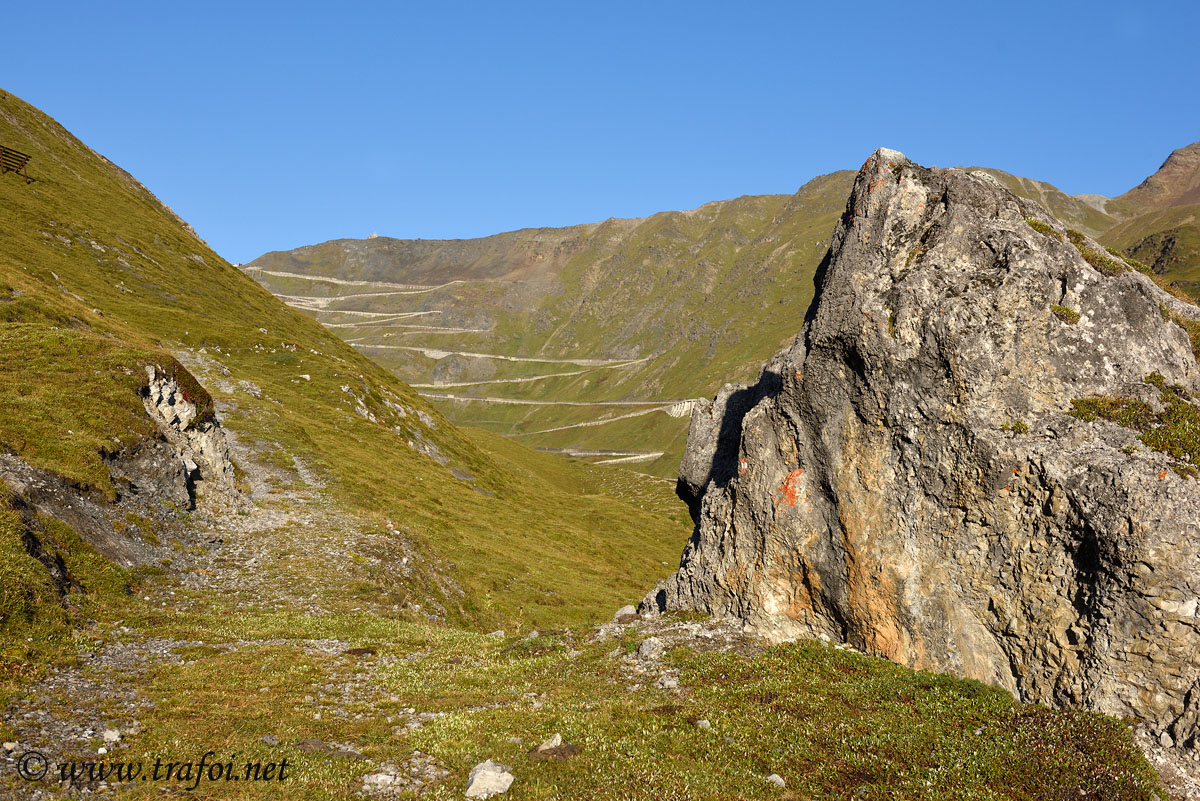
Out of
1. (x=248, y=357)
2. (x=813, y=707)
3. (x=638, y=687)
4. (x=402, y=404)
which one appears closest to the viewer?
(x=813, y=707)

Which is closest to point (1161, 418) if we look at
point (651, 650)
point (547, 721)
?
point (651, 650)

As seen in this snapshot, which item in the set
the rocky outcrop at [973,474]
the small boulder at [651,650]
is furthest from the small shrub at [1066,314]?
the small boulder at [651,650]

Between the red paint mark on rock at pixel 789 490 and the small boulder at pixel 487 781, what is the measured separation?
1449 centimetres

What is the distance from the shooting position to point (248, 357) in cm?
10500

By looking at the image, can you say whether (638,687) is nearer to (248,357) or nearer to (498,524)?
(498,524)

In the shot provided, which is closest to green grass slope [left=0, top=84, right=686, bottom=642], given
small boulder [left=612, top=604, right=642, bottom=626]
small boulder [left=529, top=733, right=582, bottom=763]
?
small boulder [left=612, top=604, right=642, bottom=626]

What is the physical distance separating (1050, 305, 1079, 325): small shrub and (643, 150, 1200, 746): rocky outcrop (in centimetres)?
6

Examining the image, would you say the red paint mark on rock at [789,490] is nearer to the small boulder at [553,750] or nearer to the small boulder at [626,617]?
the small boulder at [626,617]

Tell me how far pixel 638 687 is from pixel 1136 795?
1285 centimetres

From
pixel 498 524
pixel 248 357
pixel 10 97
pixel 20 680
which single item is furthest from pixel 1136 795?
pixel 10 97

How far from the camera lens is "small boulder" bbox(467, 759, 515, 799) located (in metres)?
14.1

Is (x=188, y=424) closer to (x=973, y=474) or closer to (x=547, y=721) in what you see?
(x=547, y=721)

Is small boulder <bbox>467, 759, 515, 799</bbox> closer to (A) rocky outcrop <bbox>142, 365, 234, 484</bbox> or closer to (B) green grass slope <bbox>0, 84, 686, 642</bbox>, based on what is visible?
(B) green grass slope <bbox>0, 84, 686, 642</bbox>

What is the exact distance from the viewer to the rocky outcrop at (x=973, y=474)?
55.3 feet
